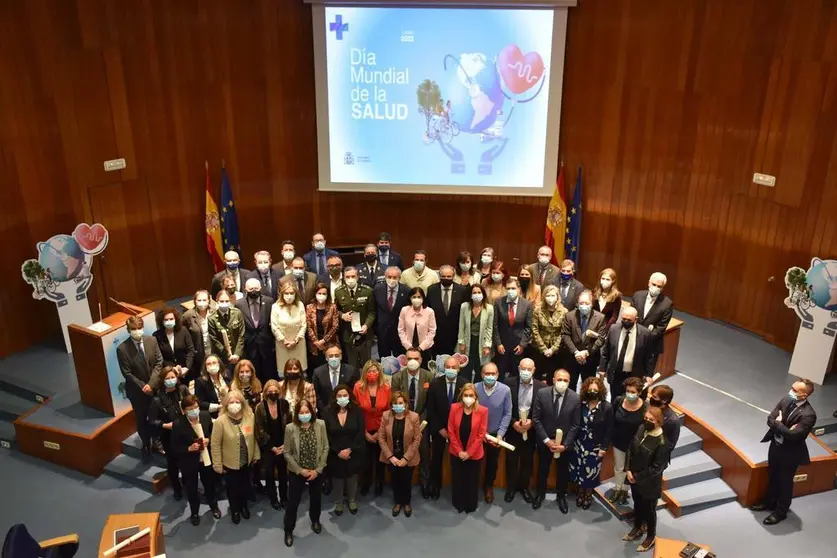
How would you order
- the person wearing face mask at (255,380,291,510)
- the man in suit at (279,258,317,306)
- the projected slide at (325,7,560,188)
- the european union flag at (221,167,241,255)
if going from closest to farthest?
1. the person wearing face mask at (255,380,291,510)
2. the man in suit at (279,258,317,306)
3. the projected slide at (325,7,560,188)
4. the european union flag at (221,167,241,255)

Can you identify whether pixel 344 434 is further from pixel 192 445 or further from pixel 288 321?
pixel 288 321

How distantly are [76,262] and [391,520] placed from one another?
462cm

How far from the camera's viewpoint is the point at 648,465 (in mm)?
6074

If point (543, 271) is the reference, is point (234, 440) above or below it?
below

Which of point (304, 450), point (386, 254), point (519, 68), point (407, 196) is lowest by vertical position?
point (304, 450)

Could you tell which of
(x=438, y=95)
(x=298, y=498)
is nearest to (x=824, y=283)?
(x=438, y=95)

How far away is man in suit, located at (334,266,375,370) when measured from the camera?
7.42m

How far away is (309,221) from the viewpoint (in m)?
10.8

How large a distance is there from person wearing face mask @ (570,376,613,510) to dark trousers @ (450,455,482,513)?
2.77ft

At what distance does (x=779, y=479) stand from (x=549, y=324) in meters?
2.34

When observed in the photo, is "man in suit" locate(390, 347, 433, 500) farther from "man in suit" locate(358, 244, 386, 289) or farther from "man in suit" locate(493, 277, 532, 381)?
"man in suit" locate(358, 244, 386, 289)

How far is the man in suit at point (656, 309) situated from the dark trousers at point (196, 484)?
404 centimetres

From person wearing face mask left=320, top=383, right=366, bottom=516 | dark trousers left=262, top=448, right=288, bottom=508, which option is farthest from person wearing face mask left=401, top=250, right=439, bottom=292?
dark trousers left=262, top=448, right=288, bottom=508

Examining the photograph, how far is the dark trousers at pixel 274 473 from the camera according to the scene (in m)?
6.47
